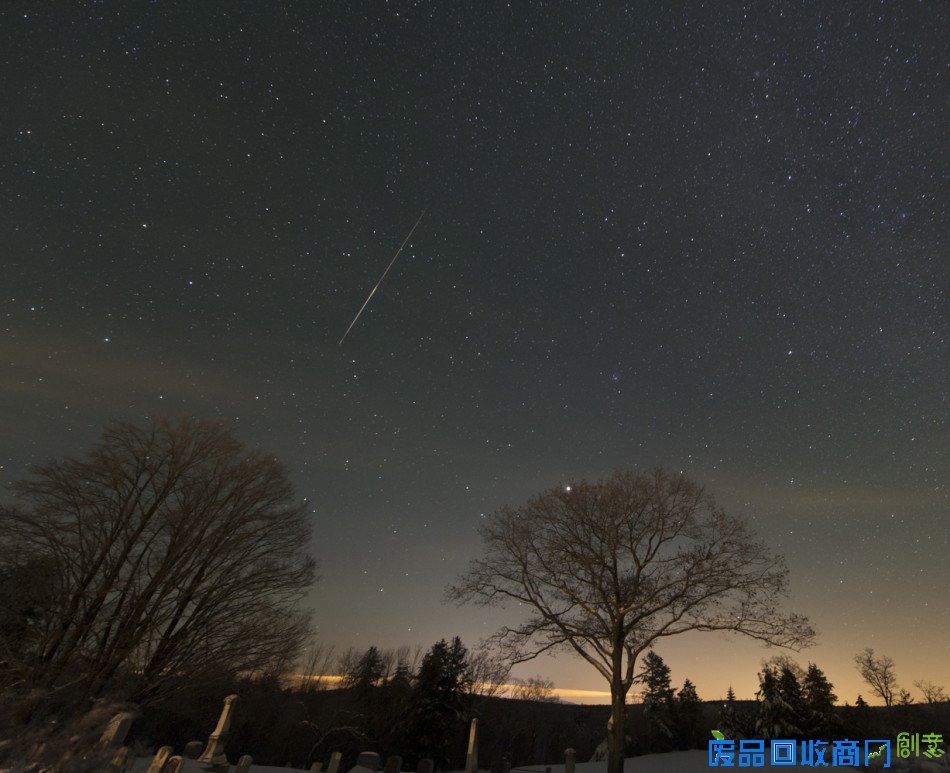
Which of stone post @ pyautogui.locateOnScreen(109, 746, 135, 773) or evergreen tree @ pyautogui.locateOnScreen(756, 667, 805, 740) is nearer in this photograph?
stone post @ pyautogui.locateOnScreen(109, 746, 135, 773)

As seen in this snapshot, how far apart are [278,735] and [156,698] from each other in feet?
125

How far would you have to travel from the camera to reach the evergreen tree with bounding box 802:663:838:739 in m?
42.9

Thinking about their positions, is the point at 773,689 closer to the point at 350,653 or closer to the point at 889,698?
the point at 889,698

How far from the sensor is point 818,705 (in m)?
45.6

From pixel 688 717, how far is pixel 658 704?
322 centimetres

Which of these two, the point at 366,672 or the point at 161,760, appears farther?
the point at 366,672

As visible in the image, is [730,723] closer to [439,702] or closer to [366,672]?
[439,702]

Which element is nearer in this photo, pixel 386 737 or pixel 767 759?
pixel 767 759

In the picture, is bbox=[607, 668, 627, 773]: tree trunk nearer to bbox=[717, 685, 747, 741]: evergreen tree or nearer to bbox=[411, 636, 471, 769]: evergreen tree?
bbox=[411, 636, 471, 769]: evergreen tree

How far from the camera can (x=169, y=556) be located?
13.9 metres

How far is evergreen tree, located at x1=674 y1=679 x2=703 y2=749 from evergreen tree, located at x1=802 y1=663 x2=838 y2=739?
46.0ft

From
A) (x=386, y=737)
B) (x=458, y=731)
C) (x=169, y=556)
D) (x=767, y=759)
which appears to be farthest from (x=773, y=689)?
(x=169, y=556)

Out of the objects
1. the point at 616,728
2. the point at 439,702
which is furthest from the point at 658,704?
the point at 616,728

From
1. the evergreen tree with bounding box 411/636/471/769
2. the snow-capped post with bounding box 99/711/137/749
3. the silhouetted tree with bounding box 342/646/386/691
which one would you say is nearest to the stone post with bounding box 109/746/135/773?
the snow-capped post with bounding box 99/711/137/749
